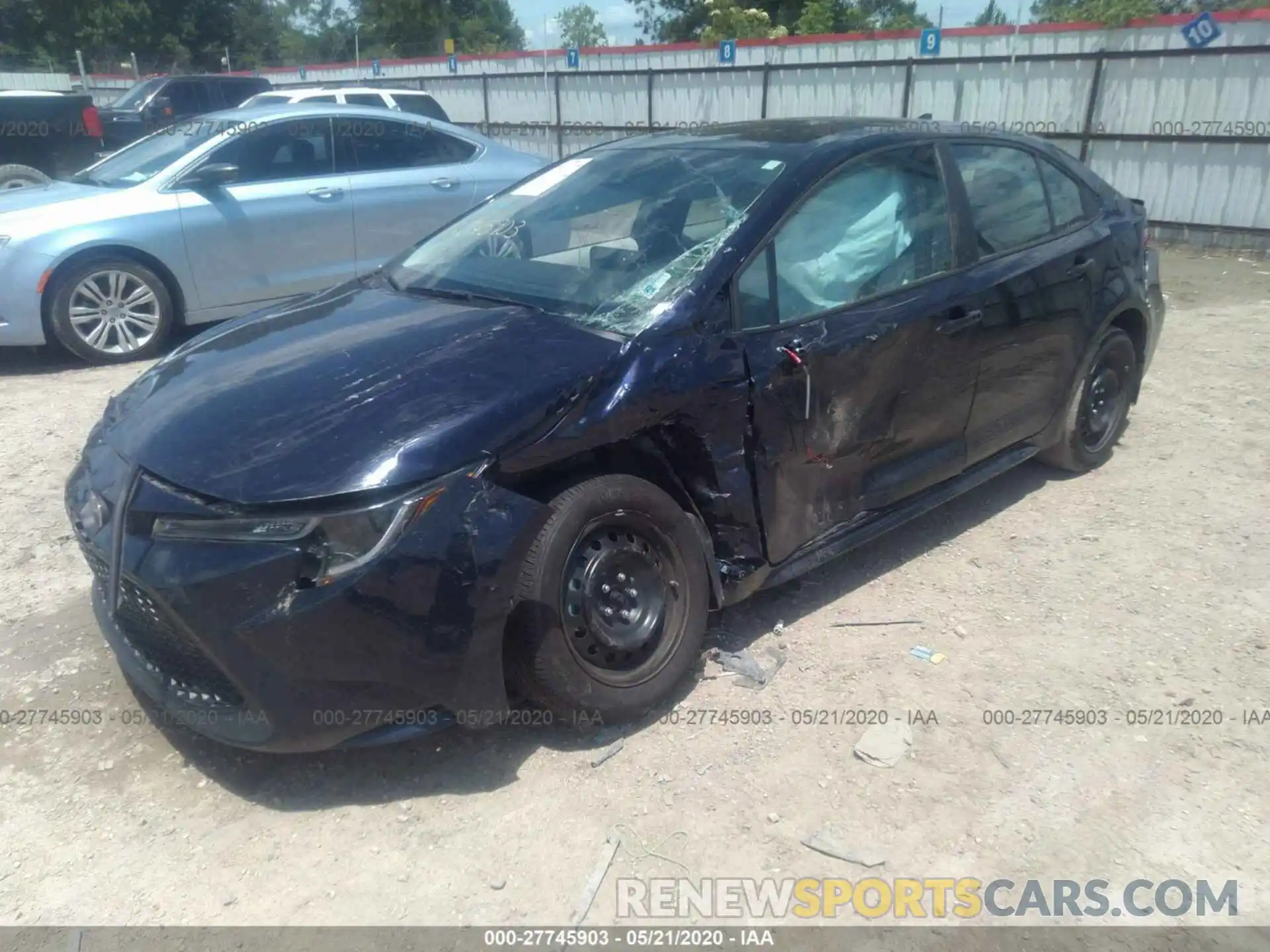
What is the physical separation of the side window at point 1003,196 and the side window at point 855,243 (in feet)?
0.68

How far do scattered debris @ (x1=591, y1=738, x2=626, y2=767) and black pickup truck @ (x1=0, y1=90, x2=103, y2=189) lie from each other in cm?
982

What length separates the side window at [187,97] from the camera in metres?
17.1

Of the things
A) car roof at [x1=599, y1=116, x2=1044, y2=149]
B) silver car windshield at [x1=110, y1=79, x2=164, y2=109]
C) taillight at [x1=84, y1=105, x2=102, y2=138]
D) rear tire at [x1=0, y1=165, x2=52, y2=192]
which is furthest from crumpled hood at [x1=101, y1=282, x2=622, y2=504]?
silver car windshield at [x1=110, y1=79, x2=164, y2=109]

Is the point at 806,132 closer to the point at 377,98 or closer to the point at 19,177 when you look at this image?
the point at 19,177

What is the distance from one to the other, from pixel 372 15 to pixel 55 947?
180ft

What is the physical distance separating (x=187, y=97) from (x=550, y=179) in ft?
52.8

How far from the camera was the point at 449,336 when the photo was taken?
310 centimetres

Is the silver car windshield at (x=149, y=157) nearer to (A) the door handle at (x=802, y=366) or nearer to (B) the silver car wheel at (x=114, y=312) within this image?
(B) the silver car wheel at (x=114, y=312)

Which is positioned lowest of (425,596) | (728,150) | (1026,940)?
(1026,940)

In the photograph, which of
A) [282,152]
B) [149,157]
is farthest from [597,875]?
[149,157]

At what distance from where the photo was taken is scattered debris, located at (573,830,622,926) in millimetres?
2418

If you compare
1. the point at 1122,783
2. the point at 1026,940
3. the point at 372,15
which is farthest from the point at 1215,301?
the point at 372,15

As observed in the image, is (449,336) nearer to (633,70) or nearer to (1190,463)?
(1190,463)

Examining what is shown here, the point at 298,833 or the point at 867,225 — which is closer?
the point at 298,833
